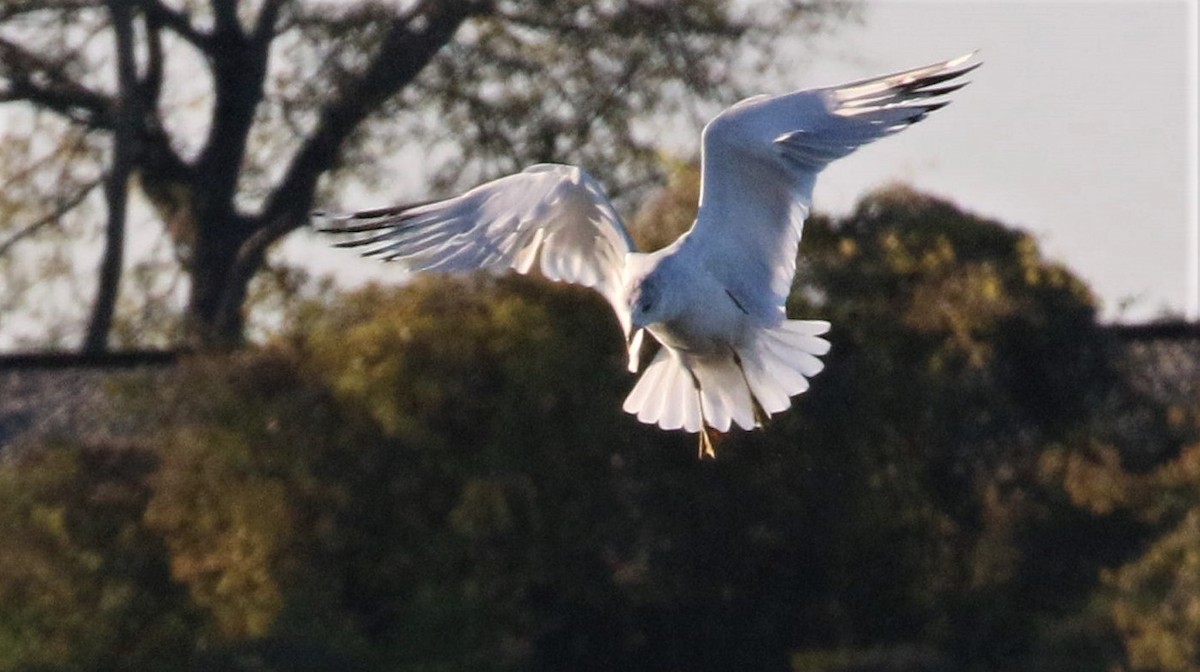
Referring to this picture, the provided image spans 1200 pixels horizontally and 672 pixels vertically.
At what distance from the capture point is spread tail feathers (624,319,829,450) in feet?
23.1

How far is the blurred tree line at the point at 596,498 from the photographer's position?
9.99 m

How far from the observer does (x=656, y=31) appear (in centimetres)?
1575

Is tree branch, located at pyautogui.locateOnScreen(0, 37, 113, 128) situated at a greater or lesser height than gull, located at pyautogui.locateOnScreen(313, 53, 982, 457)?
greater

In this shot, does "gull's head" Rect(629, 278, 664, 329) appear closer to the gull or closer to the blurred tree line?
the gull

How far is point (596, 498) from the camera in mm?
10281

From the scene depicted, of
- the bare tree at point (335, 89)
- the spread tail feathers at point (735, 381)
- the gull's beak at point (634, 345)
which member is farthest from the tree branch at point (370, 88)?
the gull's beak at point (634, 345)

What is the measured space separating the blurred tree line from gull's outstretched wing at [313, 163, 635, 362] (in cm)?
307

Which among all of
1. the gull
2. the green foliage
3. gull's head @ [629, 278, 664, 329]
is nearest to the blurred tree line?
the green foliage

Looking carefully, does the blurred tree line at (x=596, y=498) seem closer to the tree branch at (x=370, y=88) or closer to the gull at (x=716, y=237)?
the gull at (x=716, y=237)

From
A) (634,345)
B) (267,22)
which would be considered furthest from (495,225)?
(267,22)

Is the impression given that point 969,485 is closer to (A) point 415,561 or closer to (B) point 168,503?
(A) point 415,561

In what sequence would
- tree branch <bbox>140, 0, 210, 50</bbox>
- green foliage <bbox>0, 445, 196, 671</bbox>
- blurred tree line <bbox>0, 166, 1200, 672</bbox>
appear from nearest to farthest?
green foliage <bbox>0, 445, 196, 671</bbox> < blurred tree line <bbox>0, 166, 1200, 672</bbox> < tree branch <bbox>140, 0, 210, 50</bbox>

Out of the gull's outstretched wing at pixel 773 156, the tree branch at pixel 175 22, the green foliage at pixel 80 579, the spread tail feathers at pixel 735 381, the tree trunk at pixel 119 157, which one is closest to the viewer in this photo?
the gull's outstretched wing at pixel 773 156

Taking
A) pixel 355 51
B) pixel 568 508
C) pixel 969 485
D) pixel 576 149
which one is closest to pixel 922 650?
pixel 969 485
